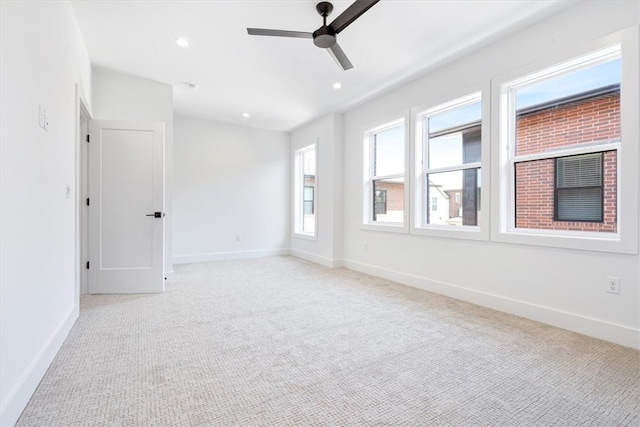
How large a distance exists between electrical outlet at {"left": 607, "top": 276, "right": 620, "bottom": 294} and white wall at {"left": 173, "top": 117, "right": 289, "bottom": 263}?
517cm

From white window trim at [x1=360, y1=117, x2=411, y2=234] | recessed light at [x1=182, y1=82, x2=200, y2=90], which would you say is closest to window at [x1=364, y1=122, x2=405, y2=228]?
white window trim at [x1=360, y1=117, x2=411, y2=234]

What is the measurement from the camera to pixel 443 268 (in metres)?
3.63

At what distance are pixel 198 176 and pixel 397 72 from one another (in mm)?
3824

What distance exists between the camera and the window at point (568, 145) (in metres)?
2.49

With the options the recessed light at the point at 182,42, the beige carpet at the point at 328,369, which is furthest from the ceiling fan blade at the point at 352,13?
the beige carpet at the point at 328,369

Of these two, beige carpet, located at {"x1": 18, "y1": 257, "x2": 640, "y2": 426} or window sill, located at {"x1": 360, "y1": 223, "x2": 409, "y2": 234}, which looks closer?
beige carpet, located at {"x1": 18, "y1": 257, "x2": 640, "y2": 426}

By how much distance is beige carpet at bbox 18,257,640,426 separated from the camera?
1.55 m

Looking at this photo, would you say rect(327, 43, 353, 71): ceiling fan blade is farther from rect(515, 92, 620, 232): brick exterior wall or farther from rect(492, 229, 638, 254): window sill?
rect(492, 229, 638, 254): window sill

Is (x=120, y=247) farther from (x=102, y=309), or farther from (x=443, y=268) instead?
(x=443, y=268)

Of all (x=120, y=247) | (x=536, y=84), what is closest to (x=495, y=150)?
(x=536, y=84)

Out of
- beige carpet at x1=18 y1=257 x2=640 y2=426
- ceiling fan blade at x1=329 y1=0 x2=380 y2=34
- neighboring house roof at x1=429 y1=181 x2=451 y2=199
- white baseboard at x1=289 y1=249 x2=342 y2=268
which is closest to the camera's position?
beige carpet at x1=18 y1=257 x2=640 y2=426

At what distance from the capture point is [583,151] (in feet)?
8.49

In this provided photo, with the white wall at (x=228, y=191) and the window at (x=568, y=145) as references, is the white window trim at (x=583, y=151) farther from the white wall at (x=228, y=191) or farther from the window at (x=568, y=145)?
the white wall at (x=228, y=191)

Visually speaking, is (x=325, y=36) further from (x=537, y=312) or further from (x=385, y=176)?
(x=537, y=312)
